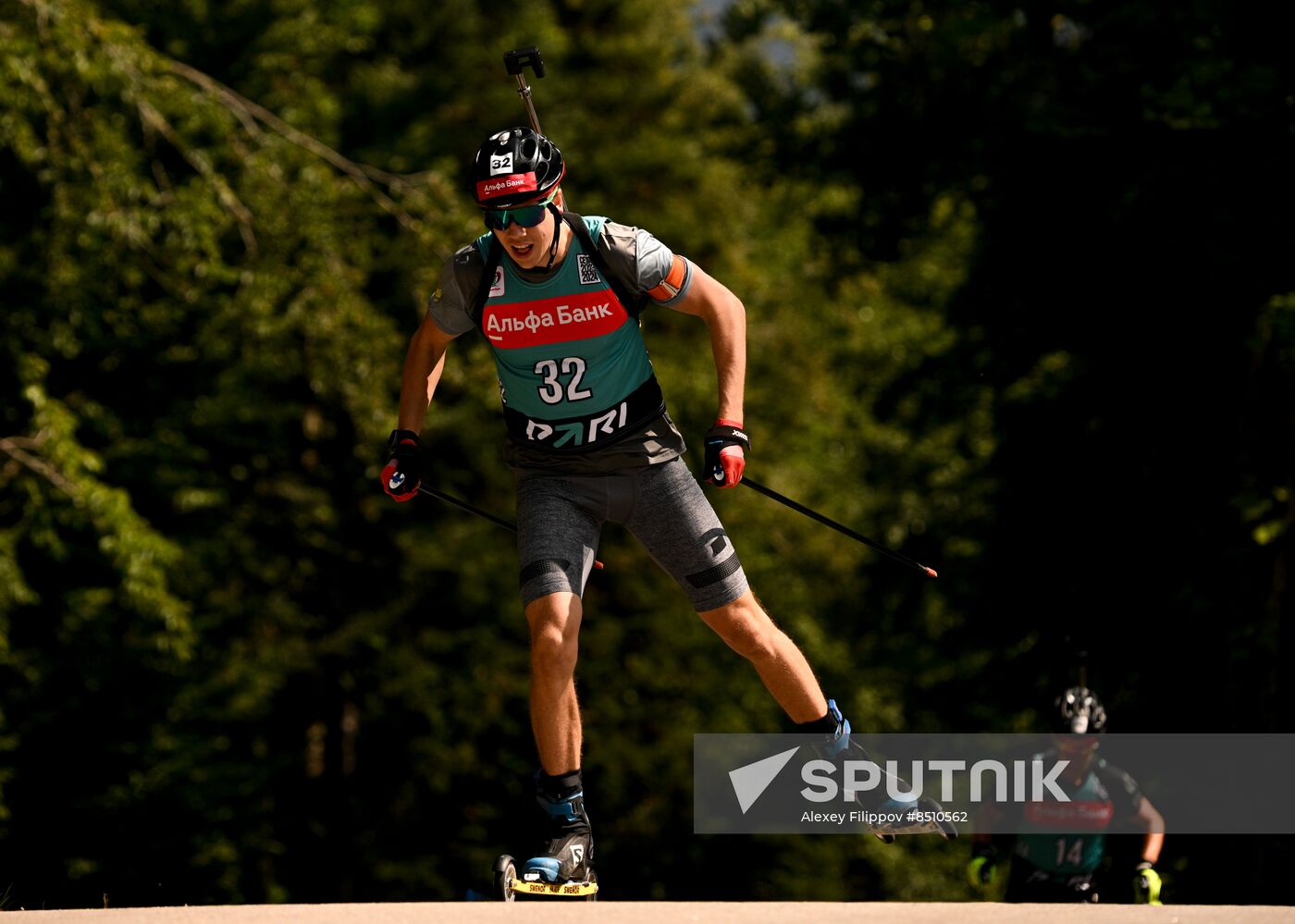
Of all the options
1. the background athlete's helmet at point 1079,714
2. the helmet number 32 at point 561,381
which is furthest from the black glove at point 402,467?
the background athlete's helmet at point 1079,714

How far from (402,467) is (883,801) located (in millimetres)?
2103

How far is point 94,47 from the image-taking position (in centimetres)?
1260

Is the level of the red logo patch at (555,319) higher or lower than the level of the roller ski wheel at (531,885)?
higher

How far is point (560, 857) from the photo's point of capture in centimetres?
613

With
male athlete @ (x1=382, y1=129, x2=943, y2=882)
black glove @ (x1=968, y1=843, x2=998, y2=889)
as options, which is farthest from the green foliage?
male athlete @ (x1=382, y1=129, x2=943, y2=882)

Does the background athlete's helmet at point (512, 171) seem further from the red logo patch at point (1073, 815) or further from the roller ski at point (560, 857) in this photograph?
the red logo patch at point (1073, 815)

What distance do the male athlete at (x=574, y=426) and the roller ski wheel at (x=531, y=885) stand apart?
3 cm

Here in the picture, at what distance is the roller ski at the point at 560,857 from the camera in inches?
240

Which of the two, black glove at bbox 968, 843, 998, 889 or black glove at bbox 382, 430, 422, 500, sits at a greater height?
black glove at bbox 382, 430, 422, 500

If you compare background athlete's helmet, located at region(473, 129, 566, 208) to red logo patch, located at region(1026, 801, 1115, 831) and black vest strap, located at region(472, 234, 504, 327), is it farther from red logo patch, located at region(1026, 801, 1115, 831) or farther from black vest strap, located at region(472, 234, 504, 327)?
red logo patch, located at region(1026, 801, 1115, 831)

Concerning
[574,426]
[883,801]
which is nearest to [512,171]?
[574,426]

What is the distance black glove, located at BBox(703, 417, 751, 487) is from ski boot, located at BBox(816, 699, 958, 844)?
109 centimetres

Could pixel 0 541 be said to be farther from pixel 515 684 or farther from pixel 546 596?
pixel 515 684

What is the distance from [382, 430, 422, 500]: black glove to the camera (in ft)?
20.6
